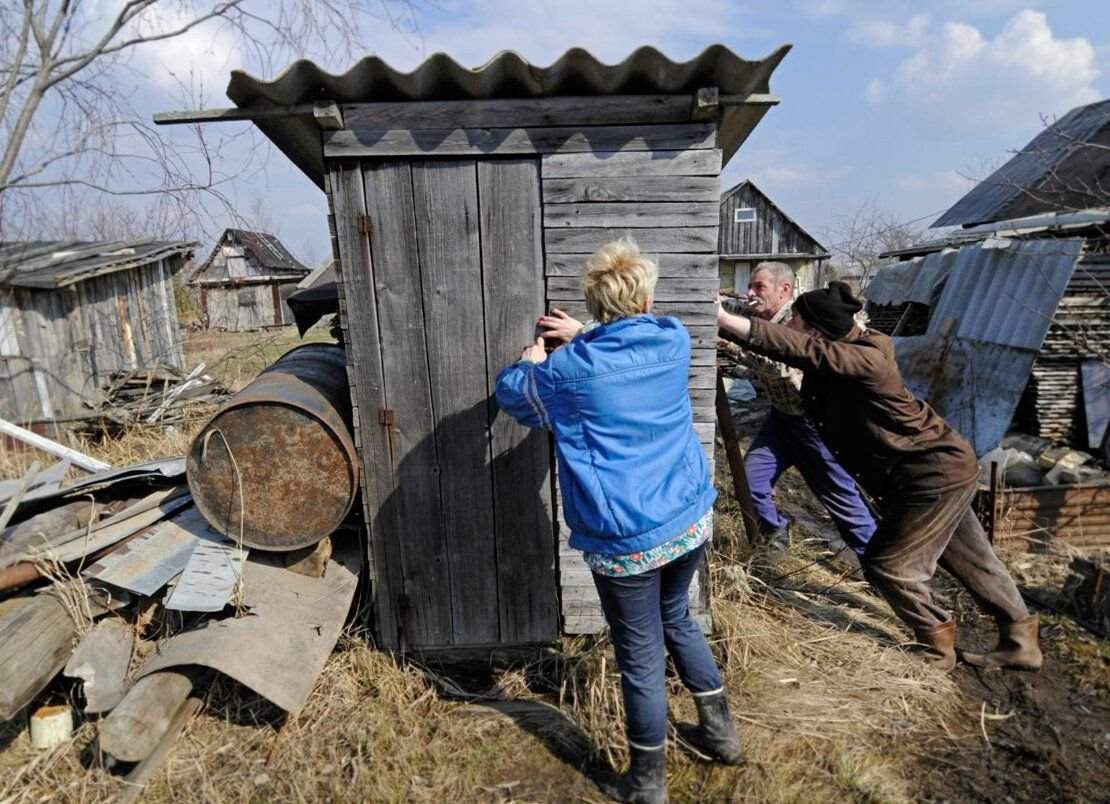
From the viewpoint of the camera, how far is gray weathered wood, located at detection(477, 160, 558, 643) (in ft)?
10.0

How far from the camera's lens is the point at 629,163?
3.02m

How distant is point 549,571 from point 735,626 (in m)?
1.08

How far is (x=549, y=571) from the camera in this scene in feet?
11.4

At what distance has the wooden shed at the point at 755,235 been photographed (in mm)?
28266

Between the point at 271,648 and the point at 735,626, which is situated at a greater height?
the point at 271,648

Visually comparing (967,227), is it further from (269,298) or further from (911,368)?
(269,298)

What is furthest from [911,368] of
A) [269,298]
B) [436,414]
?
[269,298]

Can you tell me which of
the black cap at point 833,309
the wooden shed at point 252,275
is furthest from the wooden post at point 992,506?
the wooden shed at point 252,275

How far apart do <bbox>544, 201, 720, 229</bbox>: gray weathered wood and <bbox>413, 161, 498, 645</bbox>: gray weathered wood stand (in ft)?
1.36

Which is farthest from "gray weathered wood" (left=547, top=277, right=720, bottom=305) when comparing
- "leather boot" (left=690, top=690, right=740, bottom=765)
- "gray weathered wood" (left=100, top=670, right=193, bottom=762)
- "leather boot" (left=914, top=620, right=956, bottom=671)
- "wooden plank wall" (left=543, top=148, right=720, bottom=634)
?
"gray weathered wood" (left=100, top=670, right=193, bottom=762)

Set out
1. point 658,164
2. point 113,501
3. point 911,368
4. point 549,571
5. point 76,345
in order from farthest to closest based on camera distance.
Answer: point 76,345 → point 911,368 → point 113,501 → point 549,571 → point 658,164

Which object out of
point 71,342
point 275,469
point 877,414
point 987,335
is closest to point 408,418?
point 275,469

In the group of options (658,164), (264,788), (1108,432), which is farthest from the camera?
(1108,432)

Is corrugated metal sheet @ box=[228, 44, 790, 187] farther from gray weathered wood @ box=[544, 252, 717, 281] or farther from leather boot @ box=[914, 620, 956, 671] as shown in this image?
leather boot @ box=[914, 620, 956, 671]
